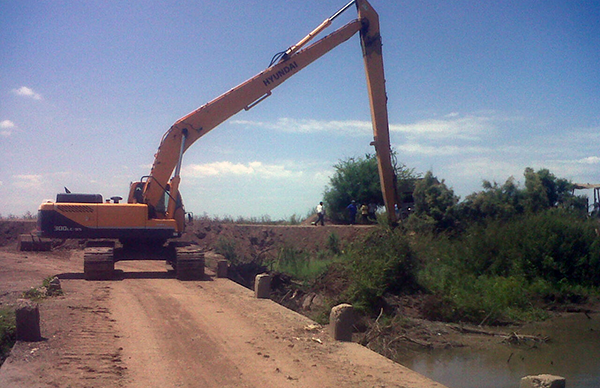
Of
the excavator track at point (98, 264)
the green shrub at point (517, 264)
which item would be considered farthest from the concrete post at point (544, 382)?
the excavator track at point (98, 264)

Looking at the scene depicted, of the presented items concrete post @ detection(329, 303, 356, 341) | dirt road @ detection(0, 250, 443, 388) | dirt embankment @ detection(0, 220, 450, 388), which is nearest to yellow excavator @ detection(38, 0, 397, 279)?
dirt embankment @ detection(0, 220, 450, 388)

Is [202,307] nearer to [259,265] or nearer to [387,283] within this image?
[387,283]

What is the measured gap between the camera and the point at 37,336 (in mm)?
7652

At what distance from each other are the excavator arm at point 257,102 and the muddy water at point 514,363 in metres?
7.72

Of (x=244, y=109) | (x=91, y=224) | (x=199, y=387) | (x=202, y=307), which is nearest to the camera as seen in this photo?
(x=199, y=387)

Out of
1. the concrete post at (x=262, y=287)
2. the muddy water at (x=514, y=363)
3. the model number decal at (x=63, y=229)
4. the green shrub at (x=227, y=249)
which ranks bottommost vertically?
the muddy water at (x=514, y=363)

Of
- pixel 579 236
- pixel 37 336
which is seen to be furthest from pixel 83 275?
pixel 579 236

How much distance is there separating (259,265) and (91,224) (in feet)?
23.2

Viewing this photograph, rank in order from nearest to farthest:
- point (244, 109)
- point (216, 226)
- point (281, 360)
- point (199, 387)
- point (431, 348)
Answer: point (199, 387) → point (281, 360) → point (431, 348) → point (244, 109) → point (216, 226)

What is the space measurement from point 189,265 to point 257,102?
5408 millimetres

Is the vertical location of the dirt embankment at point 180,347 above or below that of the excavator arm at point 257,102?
below

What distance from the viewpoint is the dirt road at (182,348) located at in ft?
21.0

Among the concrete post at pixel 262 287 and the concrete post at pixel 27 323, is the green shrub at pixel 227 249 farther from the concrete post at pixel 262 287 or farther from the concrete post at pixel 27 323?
the concrete post at pixel 27 323

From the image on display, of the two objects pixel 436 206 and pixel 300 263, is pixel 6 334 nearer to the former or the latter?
pixel 300 263
